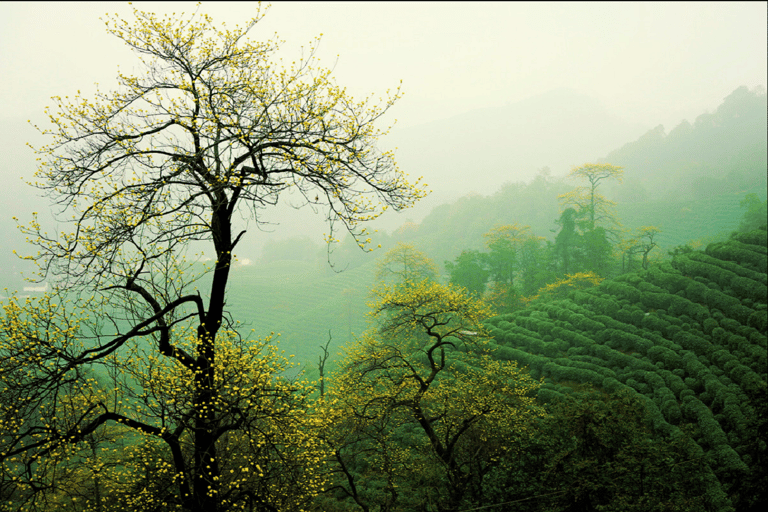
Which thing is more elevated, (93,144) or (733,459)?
(93,144)

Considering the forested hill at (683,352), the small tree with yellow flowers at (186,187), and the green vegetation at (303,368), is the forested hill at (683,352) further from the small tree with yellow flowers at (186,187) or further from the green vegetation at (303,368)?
the small tree with yellow flowers at (186,187)

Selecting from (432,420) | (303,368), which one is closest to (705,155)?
(432,420)

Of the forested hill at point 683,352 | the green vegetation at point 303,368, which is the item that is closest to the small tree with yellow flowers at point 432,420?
the green vegetation at point 303,368

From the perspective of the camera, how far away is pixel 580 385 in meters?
18.9

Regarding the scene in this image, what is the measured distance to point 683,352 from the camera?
1900 centimetres

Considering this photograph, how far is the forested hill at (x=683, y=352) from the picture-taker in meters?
11.8

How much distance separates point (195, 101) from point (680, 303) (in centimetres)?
2614

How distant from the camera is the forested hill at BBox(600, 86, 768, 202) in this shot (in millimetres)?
73688

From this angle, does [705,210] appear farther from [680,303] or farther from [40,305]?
[40,305]

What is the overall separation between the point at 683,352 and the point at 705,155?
3934 inches

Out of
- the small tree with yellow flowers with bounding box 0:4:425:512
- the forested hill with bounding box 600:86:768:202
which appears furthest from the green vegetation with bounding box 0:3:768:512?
the forested hill with bounding box 600:86:768:202

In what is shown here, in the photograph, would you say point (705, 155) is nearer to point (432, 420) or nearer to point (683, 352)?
point (683, 352)

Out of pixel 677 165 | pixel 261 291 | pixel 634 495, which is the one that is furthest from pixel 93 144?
pixel 677 165

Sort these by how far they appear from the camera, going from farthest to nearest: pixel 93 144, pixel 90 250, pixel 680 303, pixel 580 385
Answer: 1. pixel 680 303
2. pixel 580 385
3. pixel 93 144
4. pixel 90 250
